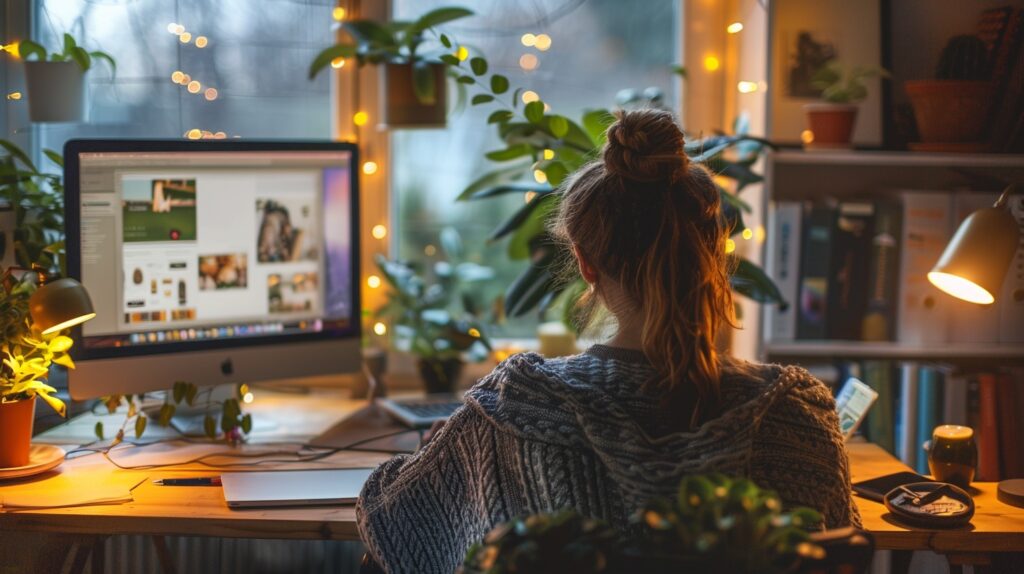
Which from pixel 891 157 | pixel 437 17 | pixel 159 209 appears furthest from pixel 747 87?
pixel 159 209

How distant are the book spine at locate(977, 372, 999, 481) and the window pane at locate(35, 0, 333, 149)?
5.10 feet

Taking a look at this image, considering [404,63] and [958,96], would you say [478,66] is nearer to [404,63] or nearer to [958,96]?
[404,63]

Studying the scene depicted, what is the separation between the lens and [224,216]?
1.96 m

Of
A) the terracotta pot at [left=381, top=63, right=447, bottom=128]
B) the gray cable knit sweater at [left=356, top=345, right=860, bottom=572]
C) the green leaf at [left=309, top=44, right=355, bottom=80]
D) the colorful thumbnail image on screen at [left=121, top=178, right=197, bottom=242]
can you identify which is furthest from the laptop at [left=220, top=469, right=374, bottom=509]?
the green leaf at [left=309, top=44, right=355, bottom=80]

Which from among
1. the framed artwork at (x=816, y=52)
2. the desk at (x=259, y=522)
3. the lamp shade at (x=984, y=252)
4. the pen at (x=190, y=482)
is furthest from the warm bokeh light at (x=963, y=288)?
the pen at (x=190, y=482)

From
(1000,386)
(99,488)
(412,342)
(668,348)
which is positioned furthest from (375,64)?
(1000,386)

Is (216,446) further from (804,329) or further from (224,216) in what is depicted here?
(804,329)

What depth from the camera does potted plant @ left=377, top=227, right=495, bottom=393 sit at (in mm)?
2322

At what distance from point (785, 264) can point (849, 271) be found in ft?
0.45

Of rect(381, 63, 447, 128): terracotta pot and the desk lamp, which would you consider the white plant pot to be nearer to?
rect(381, 63, 447, 128): terracotta pot

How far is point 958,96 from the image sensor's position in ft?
7.06

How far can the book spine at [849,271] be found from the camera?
2.26m

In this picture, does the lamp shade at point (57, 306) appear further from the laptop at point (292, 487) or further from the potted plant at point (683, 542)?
the potted plant at point (683, 542)

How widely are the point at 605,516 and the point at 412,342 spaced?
3.97 ft
